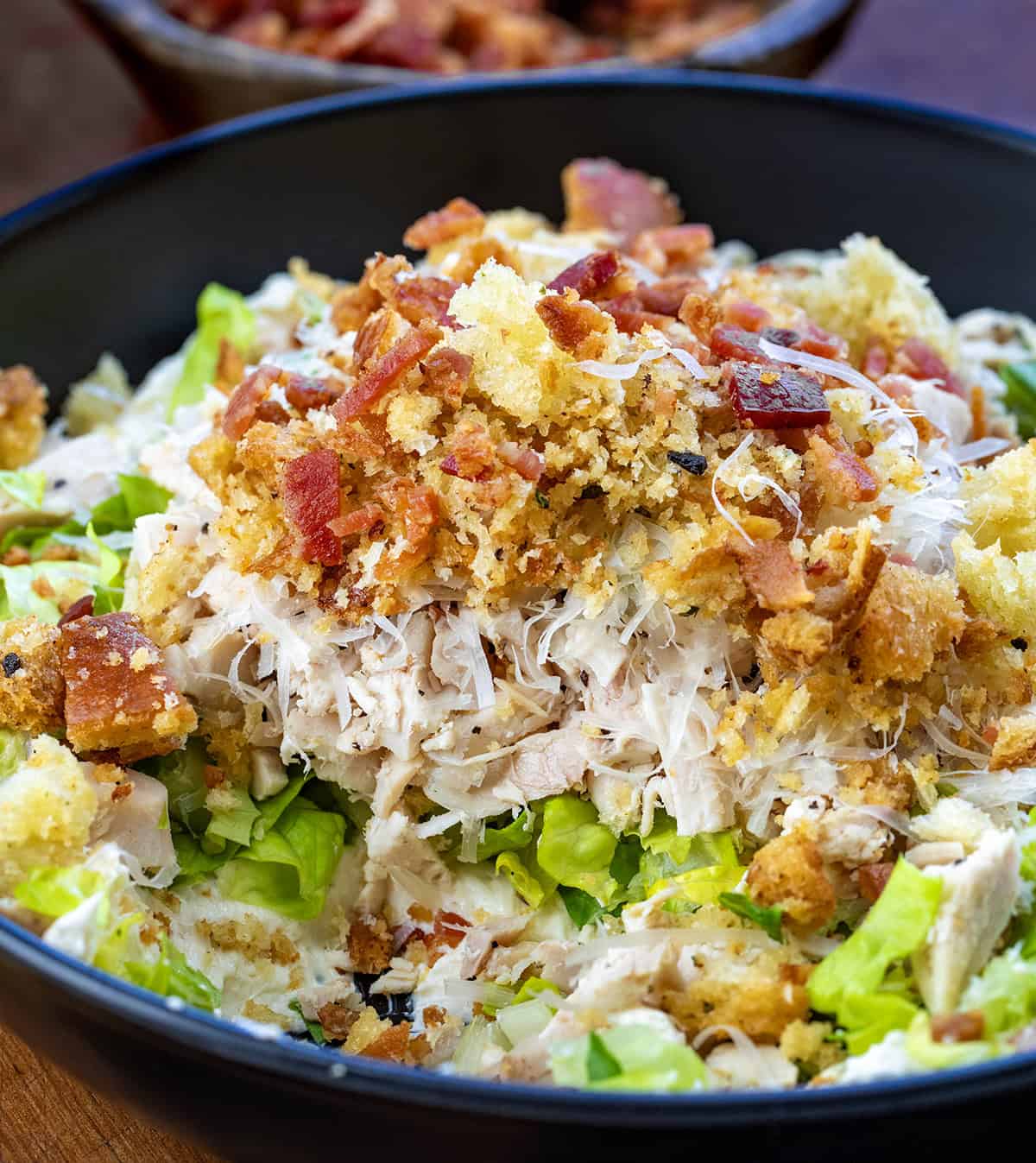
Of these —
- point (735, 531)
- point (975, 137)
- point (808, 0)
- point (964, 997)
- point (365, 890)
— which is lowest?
point (365, 890)

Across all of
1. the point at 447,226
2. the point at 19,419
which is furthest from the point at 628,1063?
the point at 19,419

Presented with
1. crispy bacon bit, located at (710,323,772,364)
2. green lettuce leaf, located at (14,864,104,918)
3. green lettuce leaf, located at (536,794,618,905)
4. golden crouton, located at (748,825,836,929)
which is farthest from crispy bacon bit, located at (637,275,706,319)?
green lettuce leaf, located at (14,864,104,918)

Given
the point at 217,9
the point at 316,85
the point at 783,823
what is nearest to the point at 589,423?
the point at 783,823

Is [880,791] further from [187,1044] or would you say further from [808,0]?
[808,0]

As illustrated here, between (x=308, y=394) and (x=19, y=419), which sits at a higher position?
(x=308, y=394)

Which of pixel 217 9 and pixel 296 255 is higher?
pixel 217 9

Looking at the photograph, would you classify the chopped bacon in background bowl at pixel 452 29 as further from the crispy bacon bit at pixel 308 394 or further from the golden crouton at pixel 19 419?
the crispy bacon bit at pixel 308 394

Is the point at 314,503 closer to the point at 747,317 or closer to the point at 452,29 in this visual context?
the point at 747,317
